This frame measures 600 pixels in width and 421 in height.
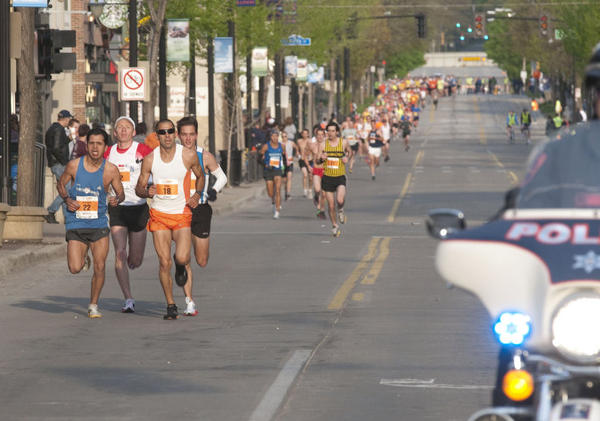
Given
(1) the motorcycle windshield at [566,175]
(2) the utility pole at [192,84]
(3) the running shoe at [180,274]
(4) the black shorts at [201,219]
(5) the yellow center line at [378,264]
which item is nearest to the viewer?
(1) the motorcycle windshield at [566,175]

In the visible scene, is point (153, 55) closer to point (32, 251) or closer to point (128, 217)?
point (32, 251)

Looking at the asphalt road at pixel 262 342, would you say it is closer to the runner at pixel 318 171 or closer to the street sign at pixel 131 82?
the runner at pixel 318 171

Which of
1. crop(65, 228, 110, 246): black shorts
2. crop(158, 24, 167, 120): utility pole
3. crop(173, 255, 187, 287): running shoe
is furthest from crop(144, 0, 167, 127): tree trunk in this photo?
crop(173, 255, 187, 287): running shoe

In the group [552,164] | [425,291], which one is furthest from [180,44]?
[552,164]

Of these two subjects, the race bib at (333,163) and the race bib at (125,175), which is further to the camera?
the race bib at (333,163)

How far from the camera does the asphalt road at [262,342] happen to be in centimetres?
971

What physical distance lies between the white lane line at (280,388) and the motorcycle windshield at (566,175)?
3.75 meters

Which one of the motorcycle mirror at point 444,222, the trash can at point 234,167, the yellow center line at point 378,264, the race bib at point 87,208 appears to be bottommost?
the trash can at point 234,167

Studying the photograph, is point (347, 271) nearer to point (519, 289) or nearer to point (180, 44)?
point (519, 289)

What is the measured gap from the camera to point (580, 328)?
524 centimetres

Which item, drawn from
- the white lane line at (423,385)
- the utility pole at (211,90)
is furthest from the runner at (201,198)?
the utility pole at (211,90)

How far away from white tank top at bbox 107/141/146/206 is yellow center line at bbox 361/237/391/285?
3661 millimetres

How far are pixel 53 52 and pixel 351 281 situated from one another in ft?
32.6

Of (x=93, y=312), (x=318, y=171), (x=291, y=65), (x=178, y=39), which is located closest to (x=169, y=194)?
(x=93, y=312)
